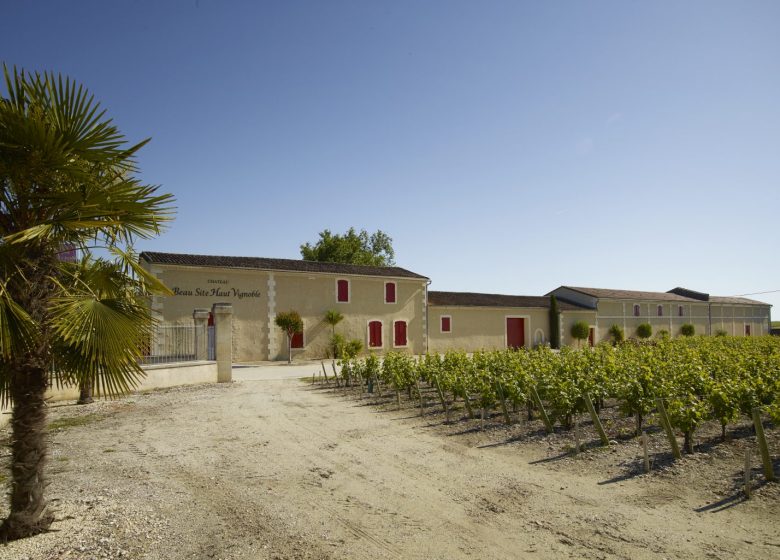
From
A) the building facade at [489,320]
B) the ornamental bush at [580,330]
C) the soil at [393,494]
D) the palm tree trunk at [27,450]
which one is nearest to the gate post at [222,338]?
the soil at [393,494]

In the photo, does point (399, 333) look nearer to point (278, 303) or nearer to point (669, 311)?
point (278, 303)

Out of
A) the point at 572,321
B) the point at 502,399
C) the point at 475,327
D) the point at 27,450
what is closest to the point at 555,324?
the point at 572,321

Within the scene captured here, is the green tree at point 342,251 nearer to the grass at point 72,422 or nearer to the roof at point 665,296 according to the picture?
the roof at point 665,296

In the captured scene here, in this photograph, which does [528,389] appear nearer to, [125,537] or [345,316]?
[125,537]

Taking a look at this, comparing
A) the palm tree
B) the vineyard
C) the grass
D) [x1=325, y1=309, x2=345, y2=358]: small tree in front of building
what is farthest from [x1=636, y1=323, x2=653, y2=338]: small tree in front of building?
the palm tree

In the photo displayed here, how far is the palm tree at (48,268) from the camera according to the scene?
13.3 feet

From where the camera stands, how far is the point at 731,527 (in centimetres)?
468

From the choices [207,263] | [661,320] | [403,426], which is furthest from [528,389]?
[661,320]

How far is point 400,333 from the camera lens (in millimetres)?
28297

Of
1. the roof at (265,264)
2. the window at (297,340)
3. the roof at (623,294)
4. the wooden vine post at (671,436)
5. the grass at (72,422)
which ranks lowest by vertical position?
the grass at (72,422)

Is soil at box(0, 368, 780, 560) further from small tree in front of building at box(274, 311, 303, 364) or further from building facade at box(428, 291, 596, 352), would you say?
building facade at box(428, 291, 596, 352)

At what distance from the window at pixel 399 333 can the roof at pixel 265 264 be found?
110 inches

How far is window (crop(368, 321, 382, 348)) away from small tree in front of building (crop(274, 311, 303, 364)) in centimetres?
473

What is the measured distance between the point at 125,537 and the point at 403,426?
18.5 feet
